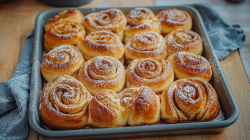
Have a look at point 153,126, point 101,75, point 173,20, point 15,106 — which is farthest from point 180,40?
point 15,106

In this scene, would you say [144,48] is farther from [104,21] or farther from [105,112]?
[105,112]

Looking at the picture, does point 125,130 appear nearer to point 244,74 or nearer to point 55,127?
point 55,127

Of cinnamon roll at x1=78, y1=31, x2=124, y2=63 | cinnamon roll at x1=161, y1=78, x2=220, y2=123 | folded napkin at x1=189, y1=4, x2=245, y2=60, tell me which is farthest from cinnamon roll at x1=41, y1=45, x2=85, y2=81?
folded napkin at x1=189, y1=4, x2=245, y2=60

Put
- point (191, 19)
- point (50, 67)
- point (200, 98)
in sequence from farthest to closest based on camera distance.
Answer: point (191, 19) < point (50, 67) < point (200, 98)

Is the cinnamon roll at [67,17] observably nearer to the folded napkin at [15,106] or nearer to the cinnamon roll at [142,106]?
the folded napkin at [15,106]

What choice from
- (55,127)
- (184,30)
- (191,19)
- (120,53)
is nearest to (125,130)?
(55,127)

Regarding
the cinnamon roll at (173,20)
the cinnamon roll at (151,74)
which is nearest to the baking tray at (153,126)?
the cinnamon roll at (173,20)

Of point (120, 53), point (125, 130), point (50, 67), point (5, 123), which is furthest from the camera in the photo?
point (120, 53)
